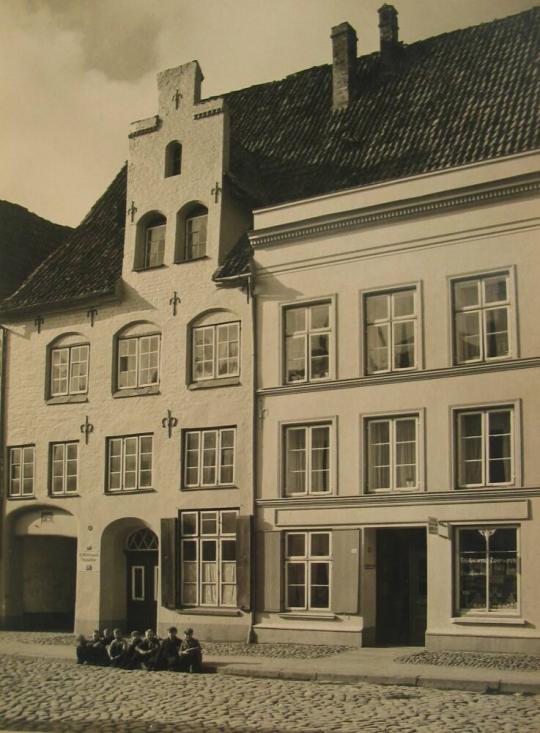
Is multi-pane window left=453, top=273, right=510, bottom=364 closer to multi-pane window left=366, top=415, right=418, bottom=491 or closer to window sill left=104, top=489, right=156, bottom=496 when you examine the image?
multi-pane window left=366, top=415, right=418, bottom=491

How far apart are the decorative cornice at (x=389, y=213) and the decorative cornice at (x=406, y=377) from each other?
352 centimetres

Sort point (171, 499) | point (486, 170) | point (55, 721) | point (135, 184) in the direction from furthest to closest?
1. point (135, 184)
2. point (171, 499)
3. point (486, 170)
4. point (55, 721)

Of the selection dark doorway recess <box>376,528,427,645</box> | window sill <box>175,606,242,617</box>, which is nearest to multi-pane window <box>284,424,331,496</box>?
dark doorway recess <box>376,528,427,645</box>

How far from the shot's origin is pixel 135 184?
32.7 meters

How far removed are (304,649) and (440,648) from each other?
2.96 m

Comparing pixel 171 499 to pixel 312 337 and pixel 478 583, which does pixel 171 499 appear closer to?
pixel 312 337

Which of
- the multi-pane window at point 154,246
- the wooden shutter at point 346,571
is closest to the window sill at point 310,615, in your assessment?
the wooden shutter at point 346,571

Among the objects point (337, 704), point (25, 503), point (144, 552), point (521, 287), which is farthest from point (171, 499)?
point (337, 704)

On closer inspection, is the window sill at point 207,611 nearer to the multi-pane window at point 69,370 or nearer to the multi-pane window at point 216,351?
the multi-pane window at point 216,351

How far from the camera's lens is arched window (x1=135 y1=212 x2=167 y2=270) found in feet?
105

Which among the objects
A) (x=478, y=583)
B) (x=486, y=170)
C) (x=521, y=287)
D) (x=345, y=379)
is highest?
(x=486, y=170)

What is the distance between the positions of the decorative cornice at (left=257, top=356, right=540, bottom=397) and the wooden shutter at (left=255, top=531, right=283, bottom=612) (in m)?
3.36

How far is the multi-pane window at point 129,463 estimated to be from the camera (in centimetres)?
3120

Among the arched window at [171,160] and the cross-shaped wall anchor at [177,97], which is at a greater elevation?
the cross-shaped wall anchor at [177,97]
